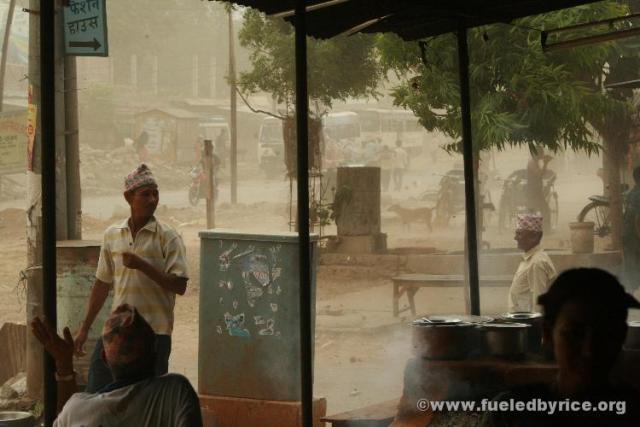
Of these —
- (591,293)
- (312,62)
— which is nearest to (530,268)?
(591,293)

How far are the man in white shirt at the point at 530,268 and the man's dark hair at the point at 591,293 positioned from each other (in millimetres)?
4062

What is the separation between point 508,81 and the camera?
10805 millimetres

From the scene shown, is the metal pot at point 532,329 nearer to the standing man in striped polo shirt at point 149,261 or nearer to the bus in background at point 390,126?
the standing man in striped polo shirt at point 149,261

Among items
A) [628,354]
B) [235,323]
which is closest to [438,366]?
[628,354]

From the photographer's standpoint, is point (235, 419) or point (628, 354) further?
point (235, 419)

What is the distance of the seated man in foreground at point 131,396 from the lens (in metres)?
3.46

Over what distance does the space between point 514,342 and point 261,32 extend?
45.4 ft

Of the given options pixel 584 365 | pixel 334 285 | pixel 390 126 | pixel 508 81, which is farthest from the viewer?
pixel 390 126

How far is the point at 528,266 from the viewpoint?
6590mm

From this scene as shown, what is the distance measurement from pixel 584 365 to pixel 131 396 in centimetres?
176

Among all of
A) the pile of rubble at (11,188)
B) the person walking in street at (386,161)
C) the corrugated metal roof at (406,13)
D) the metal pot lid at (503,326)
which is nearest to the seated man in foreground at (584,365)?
the metal pot lid at (503,326)

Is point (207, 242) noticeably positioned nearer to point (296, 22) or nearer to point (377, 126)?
point (296, 22)

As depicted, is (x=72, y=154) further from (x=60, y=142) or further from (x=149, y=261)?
(x=149, y=261)

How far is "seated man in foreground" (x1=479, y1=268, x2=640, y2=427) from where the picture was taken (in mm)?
2355
